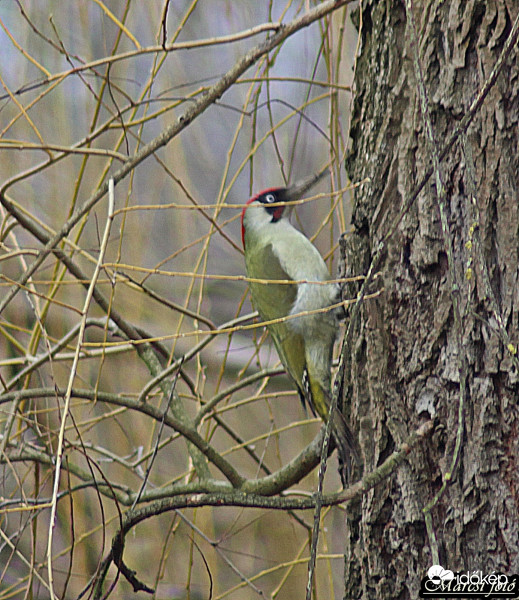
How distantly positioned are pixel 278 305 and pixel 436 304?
109 centimetres

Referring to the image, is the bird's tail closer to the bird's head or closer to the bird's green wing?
the bird's green wing

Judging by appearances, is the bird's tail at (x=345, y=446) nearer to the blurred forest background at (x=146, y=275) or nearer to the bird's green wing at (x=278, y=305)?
the blurred forest background at (x=146, y=275)

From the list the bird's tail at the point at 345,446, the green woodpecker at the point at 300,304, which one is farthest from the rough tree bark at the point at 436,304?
the green woodpecker at the point at 300,304

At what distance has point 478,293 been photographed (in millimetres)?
1259

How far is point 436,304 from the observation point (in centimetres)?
135

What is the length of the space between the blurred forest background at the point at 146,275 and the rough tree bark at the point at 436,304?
0.40m

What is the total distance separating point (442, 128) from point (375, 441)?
0.67 m

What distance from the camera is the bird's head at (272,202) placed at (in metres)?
2.41

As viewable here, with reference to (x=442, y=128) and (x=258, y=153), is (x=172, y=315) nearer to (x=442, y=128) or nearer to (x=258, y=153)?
(x=258, y=153)

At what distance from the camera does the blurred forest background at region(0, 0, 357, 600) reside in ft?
6.63

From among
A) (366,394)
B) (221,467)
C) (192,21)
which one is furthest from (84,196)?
(366,394)

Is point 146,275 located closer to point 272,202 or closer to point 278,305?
point 278,305

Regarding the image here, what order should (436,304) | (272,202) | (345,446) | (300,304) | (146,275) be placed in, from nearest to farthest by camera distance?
1. (436,304)
2. (345,446)
3. (146,275)
4. (300,304)
5. (272,202)

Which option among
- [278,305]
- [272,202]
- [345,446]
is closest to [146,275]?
[278,305]
